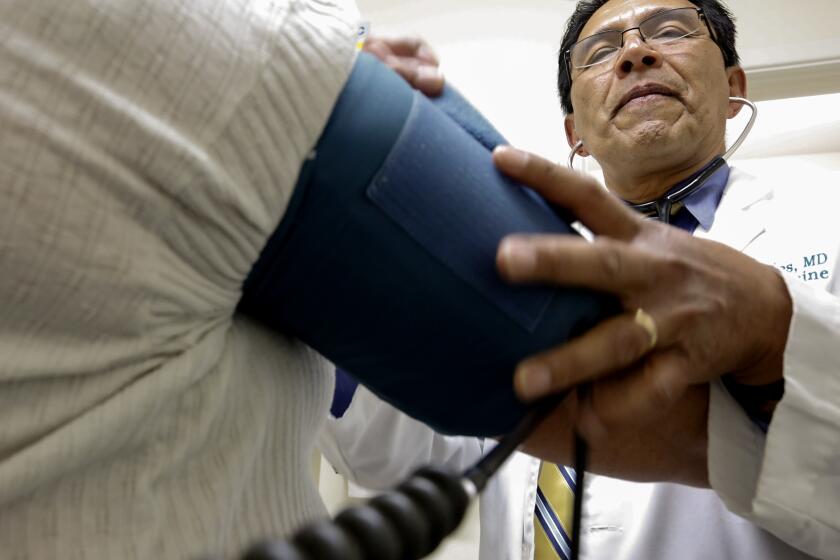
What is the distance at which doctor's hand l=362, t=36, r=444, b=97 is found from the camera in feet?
1.19

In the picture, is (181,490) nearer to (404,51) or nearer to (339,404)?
(404,51)

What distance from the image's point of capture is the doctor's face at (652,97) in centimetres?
101

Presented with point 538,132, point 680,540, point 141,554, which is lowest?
point 680,540

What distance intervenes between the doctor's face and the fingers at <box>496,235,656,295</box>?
73 cm

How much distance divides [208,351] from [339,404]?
20.7 inches

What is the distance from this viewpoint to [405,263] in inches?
11.2

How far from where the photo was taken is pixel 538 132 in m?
1.56

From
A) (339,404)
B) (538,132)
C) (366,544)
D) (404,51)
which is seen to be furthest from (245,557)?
(538,132)

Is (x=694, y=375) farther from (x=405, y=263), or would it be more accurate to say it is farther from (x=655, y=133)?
(x=655, y=133)

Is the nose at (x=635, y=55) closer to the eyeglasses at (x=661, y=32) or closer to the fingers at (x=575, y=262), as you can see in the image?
the eyeglasses at (x=661, y=32)

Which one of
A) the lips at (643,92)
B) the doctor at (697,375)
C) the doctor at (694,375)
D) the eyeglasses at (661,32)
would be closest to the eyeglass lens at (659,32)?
the eyeglasses at (661,32)

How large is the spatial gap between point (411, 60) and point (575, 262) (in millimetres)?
207

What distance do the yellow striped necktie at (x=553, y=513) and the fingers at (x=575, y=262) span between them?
544mm

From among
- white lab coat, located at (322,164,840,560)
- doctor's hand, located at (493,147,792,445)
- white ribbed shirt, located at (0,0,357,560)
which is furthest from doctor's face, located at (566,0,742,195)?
white ribbed shirt, located at (0,0,357,560)
